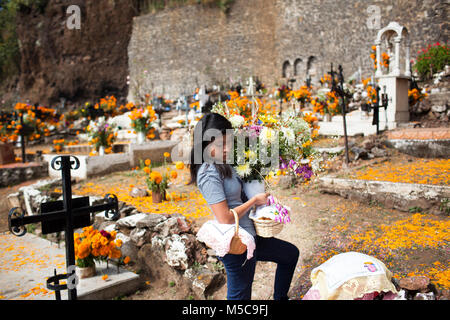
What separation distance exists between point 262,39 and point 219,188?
23230mm

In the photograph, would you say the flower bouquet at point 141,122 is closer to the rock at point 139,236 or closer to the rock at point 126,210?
the rock at point 126,210

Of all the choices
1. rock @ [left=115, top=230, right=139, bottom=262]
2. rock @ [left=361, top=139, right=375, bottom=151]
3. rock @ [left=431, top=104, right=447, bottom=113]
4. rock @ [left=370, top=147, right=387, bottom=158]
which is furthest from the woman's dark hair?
rock @ [left=431, top=104, right=447, bottom=113]

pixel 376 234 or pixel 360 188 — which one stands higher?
pixel 360 188

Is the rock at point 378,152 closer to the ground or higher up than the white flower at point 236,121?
closer to the ground

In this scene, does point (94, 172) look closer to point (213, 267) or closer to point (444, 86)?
point (213, 267)

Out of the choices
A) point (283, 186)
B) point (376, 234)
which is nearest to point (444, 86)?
point (283, 186)

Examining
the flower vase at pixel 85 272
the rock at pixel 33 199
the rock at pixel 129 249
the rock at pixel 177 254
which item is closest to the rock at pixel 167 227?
the rock at pixel 177 254

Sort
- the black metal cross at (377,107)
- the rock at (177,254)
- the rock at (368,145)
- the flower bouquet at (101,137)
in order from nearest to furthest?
the rock at (177,254) → the rock at (368,145) → the black metal cross at (377,107) → the flower bouquet at (101,137)

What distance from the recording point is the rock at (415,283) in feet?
8.31

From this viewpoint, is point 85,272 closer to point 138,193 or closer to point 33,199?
point 138,193

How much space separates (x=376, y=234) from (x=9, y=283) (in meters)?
3.92

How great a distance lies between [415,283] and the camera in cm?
256

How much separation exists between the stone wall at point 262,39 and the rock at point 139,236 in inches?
631

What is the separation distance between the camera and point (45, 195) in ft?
21.6
